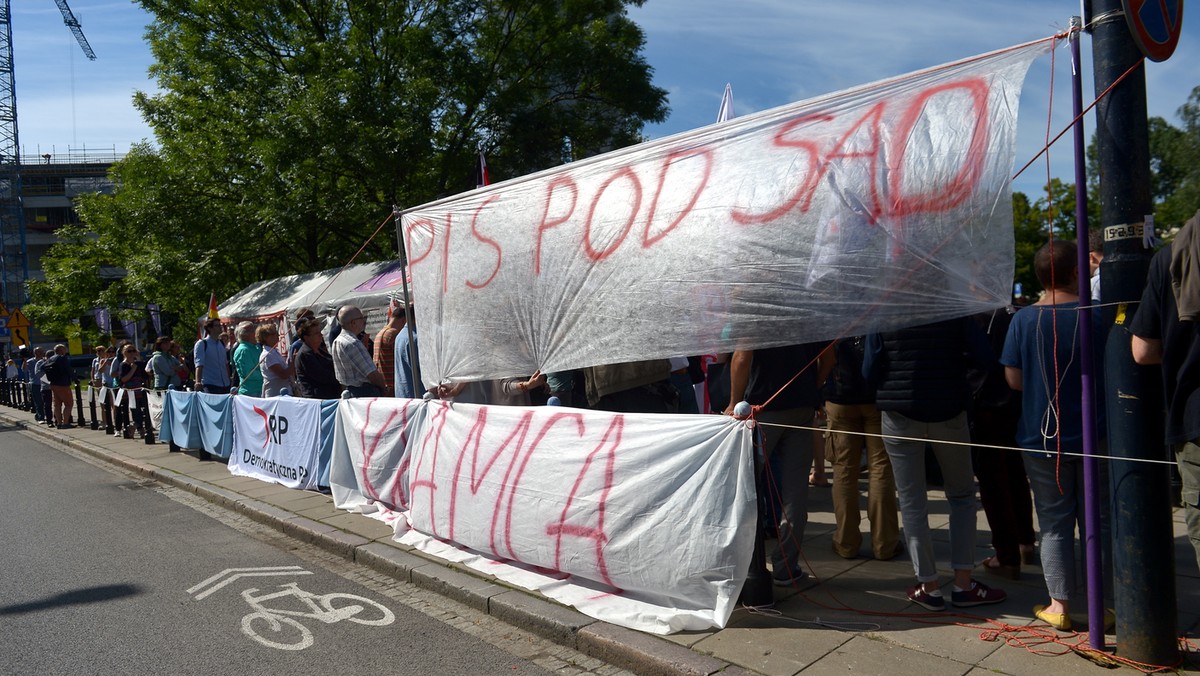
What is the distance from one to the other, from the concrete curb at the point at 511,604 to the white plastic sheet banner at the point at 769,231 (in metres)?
1.35

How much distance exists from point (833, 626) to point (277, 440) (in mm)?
6757

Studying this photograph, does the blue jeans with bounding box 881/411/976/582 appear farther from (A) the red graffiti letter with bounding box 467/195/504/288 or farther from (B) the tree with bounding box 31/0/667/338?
(B) the tree with bounding box 31/0/667/338

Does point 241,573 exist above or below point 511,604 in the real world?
below

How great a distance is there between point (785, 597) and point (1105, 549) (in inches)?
61.4

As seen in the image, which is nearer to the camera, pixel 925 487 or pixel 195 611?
pixel 925 487

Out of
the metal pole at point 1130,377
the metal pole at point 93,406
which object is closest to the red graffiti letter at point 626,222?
the metal pole at point 1130,377

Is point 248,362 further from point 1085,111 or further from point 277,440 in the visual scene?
point 1085,111

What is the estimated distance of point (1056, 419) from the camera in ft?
12.5

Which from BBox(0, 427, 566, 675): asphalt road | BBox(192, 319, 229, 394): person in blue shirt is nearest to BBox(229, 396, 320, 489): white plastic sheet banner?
BBox(0, 427, 566, 675): asphalt road

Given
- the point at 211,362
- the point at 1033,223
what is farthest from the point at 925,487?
the point at 1033,223

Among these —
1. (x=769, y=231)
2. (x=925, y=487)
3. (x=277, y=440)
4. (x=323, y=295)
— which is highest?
(x=323, y=295)

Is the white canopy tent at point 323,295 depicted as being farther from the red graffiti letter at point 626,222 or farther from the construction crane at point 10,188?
the construction crane at point 10,188

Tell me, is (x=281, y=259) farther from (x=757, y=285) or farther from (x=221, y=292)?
(x=757, y=285)

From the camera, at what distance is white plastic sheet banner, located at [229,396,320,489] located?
8.35 metres
